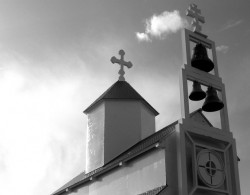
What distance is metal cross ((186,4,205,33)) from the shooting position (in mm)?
15289

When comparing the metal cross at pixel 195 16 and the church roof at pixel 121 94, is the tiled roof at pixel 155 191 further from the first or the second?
the church roof at pixel 121 94

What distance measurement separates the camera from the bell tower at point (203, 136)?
42.0ft

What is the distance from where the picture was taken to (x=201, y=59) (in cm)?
1434

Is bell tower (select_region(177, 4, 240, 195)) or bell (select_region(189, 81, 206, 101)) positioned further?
bell (select_region(189, 81, 206, 101))

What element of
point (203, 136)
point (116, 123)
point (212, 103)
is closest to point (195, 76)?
point (212, 103)

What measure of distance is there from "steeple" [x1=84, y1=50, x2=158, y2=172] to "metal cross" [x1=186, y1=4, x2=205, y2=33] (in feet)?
18.1

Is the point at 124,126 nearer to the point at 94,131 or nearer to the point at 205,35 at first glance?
the point at 94,131

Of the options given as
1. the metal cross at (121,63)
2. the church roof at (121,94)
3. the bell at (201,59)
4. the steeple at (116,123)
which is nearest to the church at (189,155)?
the bell at (201,59)

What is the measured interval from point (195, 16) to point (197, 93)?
303 centimetres

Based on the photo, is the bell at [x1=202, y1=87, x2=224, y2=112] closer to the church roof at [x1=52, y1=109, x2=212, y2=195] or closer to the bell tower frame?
the bell tower frame

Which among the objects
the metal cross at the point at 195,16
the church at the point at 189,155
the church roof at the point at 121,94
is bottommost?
the church at the point at 189,155

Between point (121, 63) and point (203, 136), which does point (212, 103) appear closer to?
point (203, 136)

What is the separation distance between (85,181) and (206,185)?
5.59m

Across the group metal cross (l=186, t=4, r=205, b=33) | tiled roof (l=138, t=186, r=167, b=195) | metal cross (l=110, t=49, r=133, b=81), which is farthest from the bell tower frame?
metal cross (l=110, t=49, r=133, b=81)
